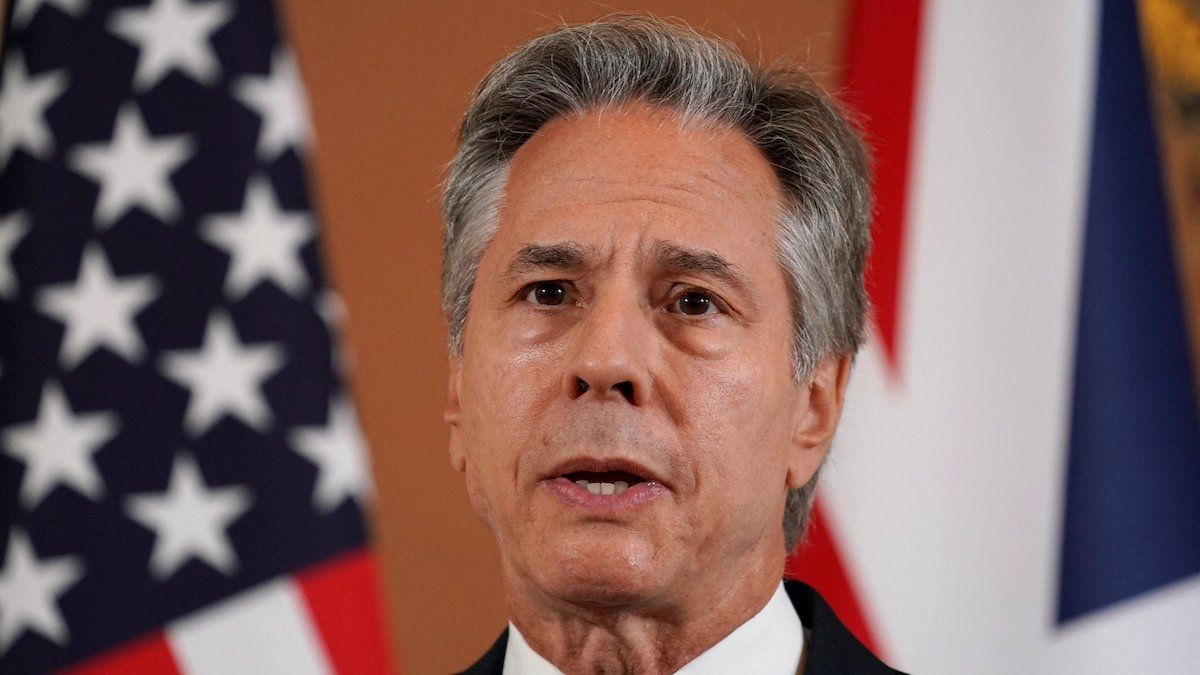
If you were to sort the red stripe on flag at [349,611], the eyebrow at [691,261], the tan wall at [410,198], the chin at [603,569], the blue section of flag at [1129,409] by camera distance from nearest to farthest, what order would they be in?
the chin at [603,569]
the eyebrow at [691,261]
the blue section of flag at [1129,409]
the red stripe on flag at [349,611]
the tan wall at [410,198]

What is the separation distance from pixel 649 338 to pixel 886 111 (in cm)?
148

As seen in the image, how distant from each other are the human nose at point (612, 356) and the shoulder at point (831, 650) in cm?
45

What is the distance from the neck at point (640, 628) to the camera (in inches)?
60.5

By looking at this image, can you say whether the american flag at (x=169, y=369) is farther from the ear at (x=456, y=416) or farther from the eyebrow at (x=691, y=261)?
the eyebrow at (x=691, y=261)

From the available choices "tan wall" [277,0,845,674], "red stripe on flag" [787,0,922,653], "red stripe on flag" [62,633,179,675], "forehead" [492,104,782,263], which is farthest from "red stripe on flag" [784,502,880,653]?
"red stripe on flag" [62,633,179,675]

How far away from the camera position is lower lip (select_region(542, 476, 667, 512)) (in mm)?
1394

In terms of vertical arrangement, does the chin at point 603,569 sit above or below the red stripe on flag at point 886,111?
below

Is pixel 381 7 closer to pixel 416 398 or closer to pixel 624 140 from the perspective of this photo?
pixel 416 398

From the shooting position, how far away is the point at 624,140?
1.61m

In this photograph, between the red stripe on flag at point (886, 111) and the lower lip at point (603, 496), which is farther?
the red stripe on flag at point (886, 111)

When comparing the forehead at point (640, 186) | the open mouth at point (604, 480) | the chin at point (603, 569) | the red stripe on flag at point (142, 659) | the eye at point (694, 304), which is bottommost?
the red stripe on flag at point (142, 659)

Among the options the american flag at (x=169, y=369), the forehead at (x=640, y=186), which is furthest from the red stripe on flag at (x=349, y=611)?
the forehead at (x=640, y=186)

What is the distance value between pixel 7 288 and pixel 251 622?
2.99 ft

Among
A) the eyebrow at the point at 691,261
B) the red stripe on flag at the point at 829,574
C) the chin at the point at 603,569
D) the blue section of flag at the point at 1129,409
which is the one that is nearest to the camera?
the chin at the point at 603,569
